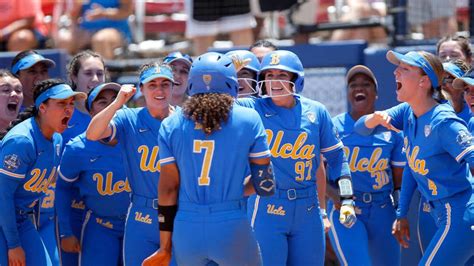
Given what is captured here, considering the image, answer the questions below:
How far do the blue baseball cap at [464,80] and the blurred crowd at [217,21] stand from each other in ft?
9.96

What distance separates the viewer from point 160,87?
21.9ft

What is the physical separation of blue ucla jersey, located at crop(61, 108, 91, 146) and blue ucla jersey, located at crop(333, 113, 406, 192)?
2034 mm

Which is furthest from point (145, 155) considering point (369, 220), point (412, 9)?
point (412, 9)

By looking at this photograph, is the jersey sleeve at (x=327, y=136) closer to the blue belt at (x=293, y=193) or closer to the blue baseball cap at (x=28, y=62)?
the blue belt at (x=293, y=193)

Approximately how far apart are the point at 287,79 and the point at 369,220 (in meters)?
1.64

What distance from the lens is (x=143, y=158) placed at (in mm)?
6711

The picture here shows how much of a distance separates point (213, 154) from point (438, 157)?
1.79 m

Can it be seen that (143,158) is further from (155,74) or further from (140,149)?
(155,74)

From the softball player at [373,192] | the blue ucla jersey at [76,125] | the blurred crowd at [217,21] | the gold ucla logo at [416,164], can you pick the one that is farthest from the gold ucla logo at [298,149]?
the blurred crowd at [217,21]

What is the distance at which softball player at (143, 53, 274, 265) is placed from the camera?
5477 millimetres

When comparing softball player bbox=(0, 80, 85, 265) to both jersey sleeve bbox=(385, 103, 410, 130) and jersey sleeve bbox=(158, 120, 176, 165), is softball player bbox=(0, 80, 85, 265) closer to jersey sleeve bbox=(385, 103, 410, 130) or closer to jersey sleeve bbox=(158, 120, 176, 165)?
jersey sleeve bbox=(158, 120, 176, 165)

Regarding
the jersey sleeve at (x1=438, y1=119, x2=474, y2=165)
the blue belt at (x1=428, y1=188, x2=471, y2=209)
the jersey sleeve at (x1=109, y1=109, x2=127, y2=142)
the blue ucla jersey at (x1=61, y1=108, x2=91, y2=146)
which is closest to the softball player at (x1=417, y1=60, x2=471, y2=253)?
the blue belt at (x1=428, y1=188, x2=471, y2=209)

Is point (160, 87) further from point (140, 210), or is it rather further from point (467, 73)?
point (467, 73)

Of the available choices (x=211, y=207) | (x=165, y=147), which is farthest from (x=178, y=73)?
(x=211, y=207)
